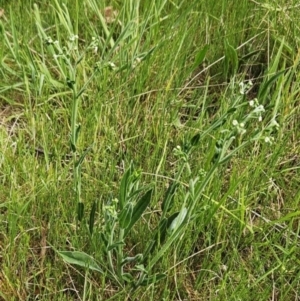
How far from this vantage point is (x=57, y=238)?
1376 millimetres

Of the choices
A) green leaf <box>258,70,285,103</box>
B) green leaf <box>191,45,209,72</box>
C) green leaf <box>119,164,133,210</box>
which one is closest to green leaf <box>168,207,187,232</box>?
green leaf <box>119,164,133,210</box>

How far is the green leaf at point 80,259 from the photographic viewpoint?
1278mm

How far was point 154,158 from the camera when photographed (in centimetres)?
151

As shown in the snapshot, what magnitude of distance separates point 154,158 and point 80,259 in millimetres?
326

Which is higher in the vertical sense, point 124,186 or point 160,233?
point 124,186

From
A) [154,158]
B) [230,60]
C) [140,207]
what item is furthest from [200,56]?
[140,207]

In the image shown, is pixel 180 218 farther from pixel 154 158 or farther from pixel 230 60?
pixel 230 60

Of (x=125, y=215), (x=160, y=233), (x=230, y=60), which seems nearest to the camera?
(x=125, y=215)

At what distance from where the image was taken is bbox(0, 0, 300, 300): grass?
1.30 m

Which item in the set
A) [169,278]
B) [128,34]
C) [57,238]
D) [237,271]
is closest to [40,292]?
[57,238]

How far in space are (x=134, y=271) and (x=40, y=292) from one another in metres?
0.20

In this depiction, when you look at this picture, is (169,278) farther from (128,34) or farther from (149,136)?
(128,34)

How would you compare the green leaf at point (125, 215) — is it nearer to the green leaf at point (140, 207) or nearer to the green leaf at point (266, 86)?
the green leaf at point (140, 207)

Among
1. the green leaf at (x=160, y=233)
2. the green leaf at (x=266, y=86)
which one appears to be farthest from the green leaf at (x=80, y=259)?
the green leaf at (x=266, y=86)
